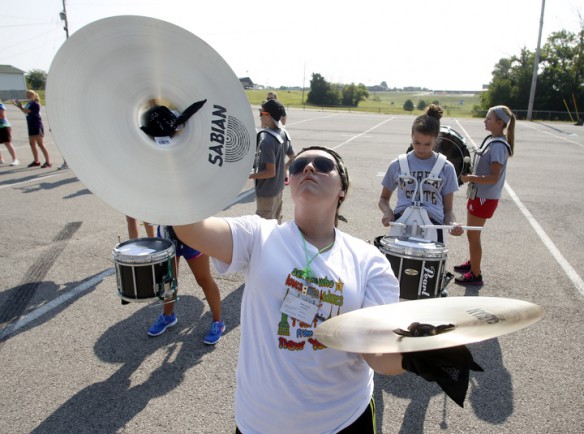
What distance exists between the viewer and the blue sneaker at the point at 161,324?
3.90m

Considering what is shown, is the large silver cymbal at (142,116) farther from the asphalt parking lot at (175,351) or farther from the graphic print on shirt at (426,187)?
the graphic print on shirt at (426,187)

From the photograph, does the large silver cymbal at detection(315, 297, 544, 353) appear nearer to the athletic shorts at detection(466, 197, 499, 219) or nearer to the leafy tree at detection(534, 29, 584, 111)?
the athletic shorts at detection(466, 197, 499, 219)

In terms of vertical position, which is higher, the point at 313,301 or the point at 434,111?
the point at 434,111

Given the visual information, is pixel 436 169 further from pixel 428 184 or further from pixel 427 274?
pixel 427 274

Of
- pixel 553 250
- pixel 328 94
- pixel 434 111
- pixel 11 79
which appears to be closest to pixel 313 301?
pixel 434 111

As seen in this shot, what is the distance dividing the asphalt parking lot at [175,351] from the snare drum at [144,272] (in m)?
0.61

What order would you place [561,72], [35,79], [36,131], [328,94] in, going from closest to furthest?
1. [36,131]
2. [561,72]
3. [35,79]
4. [328,94]

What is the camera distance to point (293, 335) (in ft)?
5.40

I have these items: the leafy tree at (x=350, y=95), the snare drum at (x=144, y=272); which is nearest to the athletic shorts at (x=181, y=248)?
the snare drum at (x=144, y=272)

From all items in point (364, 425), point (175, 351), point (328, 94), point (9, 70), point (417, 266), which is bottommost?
point (175, 351)

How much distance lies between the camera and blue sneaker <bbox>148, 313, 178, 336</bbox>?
3900mm

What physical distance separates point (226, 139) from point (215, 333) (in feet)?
9.22

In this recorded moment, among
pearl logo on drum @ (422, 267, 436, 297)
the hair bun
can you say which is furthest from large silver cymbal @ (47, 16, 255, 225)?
the hair bun

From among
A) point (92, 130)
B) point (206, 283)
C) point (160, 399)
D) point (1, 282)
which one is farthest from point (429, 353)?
point (1, 282)
